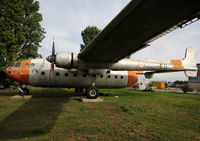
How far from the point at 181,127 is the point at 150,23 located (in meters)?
4.24

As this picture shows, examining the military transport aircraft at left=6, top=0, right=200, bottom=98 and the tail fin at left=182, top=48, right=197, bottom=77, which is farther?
the tail fin at left=182, top=48, right=197, bottom=77

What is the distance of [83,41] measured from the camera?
145ft

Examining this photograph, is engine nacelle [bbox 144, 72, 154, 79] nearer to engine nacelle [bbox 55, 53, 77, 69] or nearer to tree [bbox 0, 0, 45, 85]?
engine nacelle [bbox 55, 53, 77, 69]

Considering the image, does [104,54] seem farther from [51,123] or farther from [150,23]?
[51,123]

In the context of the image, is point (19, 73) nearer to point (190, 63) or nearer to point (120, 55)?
point (120, 55)

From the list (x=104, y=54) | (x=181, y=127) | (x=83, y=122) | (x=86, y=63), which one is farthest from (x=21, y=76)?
(x=181, y=127)

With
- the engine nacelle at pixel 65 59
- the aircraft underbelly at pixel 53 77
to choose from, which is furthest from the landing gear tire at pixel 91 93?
the engine nacelle at pixel 65 59

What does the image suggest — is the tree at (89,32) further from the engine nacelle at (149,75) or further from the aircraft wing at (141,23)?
the aircraft wing at (141,23)

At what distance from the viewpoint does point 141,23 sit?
5012 millimetres

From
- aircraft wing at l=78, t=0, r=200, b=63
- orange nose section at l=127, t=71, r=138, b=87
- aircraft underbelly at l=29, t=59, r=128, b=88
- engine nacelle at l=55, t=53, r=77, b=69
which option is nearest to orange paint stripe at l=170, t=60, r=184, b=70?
orange nose section at l=127, t=71, r=138, b=87

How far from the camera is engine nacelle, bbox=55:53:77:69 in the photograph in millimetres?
9078

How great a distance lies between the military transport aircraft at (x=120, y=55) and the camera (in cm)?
427

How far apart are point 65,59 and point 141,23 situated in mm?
6090

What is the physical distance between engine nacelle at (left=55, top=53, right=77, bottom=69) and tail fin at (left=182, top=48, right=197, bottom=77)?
12602mm
